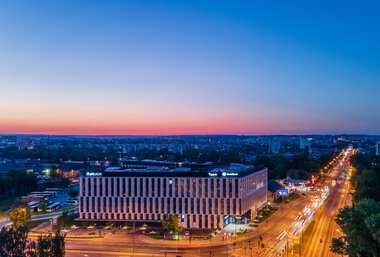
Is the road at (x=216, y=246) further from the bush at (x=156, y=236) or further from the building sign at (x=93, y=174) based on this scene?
the building sign at (x=93, y=174)

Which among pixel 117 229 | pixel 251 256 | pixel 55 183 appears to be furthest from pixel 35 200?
pixel 251 256

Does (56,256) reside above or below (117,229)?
above

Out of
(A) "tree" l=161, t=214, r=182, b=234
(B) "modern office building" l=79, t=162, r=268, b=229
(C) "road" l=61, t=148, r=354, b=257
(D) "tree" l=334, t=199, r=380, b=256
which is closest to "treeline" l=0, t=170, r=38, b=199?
(B) "modern office building" l=79, t=162, r=268, b=229

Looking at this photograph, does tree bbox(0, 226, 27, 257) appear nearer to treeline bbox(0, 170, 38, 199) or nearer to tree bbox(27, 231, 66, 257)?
tree bbox(27, 231, 66, 257)

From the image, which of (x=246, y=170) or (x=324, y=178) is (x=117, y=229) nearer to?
(x=246, y=170)

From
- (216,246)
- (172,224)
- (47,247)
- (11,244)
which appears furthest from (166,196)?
(11,244)
